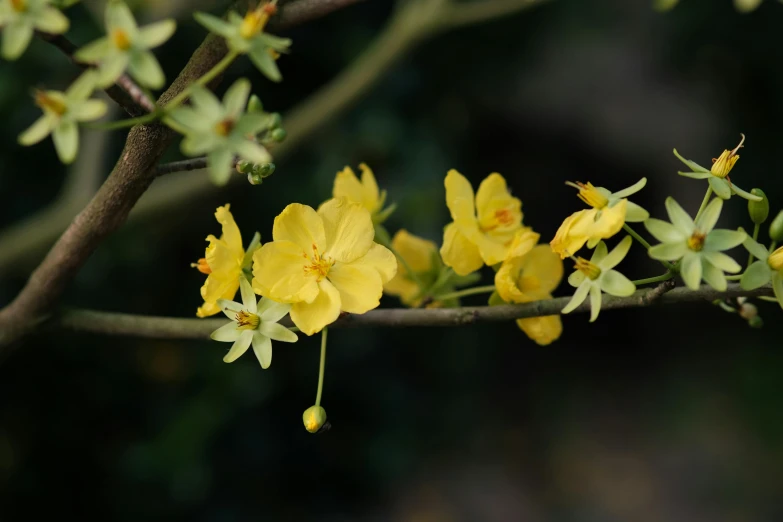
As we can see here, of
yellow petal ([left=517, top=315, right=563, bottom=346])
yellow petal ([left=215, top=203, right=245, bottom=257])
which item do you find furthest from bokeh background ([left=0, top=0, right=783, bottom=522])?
yellow petal ([left=517, top=315, right=563, bottom=346])

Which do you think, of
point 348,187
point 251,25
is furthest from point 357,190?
point 251,25

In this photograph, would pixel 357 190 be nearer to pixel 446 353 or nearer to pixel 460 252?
pixel 460 252

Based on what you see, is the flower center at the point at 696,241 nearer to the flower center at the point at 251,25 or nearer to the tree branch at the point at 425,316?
the tree branch at the point at 425,316

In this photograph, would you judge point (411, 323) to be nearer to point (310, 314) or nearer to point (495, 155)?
point (310, 314)

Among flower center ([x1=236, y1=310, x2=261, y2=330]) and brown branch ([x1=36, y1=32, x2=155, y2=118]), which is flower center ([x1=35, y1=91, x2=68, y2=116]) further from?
flower center ([x1=236, y1=310, x2=261, y2=330])

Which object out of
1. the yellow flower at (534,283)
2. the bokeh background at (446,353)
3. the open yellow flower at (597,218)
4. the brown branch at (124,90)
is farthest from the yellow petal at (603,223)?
the bokeh background at (446,353)

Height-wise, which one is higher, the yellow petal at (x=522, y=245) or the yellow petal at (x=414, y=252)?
the yellow petal at (x=522, y=245)
